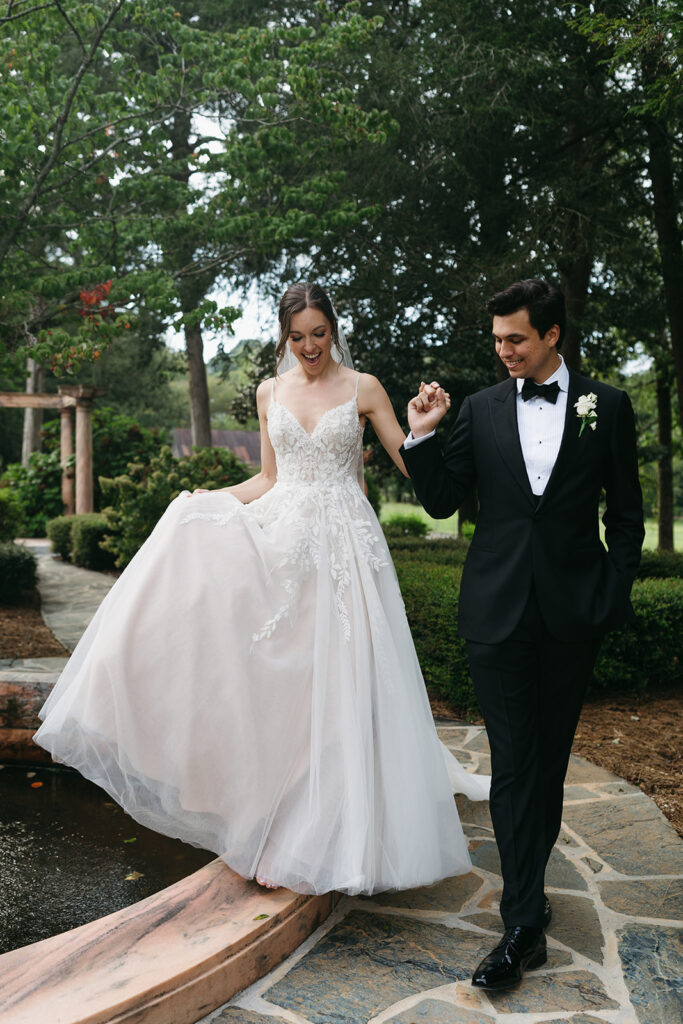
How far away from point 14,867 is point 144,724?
112cm

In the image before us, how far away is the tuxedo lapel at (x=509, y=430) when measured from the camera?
2.93m

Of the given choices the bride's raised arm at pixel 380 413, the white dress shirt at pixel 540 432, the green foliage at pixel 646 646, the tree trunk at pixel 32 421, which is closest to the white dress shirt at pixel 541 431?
the white dress shirt at pixel 540 432

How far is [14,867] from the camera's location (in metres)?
3.63

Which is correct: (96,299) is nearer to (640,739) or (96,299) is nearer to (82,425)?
(640,739)

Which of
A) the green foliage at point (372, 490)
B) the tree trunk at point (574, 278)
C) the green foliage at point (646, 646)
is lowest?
the green foliage at point (646, 646)

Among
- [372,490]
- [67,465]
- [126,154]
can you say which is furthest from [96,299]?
[67,465]

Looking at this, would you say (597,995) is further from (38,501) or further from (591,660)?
(38,501)

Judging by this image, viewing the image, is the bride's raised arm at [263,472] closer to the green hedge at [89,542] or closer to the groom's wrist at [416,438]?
the groom's wrist at [416,438]

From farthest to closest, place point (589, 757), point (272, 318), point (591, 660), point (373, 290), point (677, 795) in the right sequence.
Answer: point (272, 318)
point (373, 290)
point (589, 757)
point (677, 795)
point (591, 660)

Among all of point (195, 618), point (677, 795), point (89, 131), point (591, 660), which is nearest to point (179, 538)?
point (195, 618)

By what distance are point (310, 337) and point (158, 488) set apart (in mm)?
8571

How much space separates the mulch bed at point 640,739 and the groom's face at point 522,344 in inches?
99.8

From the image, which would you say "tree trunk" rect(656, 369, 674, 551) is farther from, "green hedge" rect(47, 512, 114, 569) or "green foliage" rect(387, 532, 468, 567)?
"green hedge" rect(47, 512, 114, 569)

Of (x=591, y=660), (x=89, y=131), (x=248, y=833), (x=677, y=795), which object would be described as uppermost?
(x=89, y=131)
